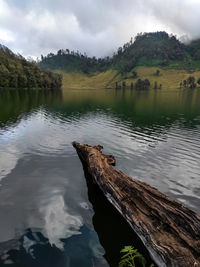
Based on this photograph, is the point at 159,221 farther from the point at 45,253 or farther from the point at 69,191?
the point at 69,191

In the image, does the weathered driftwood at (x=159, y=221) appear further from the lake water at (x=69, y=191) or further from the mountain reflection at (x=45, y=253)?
the mountain reflection at (x=45, y=253)

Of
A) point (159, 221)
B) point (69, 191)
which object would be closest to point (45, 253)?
point (69, 191)

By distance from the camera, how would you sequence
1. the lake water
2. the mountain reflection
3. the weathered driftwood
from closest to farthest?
the weathered driftwood
the mountain reflection
the lake water

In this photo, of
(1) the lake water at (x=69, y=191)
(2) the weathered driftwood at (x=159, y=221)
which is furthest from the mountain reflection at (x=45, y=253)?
(2) the weathered driftwood at (x=159, y=221)

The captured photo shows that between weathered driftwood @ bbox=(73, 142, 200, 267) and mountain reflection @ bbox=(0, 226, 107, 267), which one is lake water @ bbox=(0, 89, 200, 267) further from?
weathered driftwood @ bbox=(73, 142, 200, 267)

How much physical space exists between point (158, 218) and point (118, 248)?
3.43 m

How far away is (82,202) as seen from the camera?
603 inches

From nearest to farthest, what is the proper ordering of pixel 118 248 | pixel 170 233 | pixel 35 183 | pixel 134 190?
pixel 170 233 < pixel 118 248 < pixel 134 190 < pixel 35 183

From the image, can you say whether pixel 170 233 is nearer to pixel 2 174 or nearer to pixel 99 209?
pixel 99 209

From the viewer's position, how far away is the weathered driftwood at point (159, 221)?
802 cm

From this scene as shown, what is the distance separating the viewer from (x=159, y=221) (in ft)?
33.4

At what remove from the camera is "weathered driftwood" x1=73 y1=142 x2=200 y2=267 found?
8.02 m

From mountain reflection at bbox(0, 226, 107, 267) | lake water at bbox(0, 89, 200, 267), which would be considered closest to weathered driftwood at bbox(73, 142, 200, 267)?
lake water at bbox(0, 89, 200, 267)

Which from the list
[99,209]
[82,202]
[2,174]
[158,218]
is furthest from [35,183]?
[158,218]
